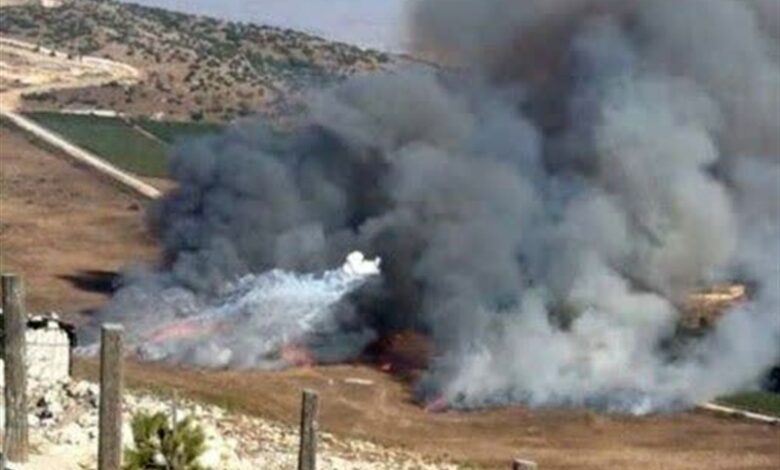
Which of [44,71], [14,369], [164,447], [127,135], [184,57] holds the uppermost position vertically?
[184,57]

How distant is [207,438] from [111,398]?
8.02 ft

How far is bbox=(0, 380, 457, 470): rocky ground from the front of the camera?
2161 centimetres

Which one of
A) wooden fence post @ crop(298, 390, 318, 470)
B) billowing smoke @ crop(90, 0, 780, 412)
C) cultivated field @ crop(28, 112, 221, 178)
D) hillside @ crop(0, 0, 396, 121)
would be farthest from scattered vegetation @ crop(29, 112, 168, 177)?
wooden fence post @ crop(298, 390, 318, 470)

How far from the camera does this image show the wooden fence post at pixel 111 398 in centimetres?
1697

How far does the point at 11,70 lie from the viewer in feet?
329

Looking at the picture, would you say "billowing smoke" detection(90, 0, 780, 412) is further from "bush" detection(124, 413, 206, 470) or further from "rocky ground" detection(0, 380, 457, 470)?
"bush" detection(124, 413, 206, 470)

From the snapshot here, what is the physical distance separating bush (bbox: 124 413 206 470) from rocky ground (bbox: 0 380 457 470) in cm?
42

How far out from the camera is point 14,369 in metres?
18.3

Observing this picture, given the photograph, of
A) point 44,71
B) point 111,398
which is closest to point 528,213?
point 111,398

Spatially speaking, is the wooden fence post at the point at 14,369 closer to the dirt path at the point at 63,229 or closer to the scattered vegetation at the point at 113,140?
the dirt path at the point at 63,229

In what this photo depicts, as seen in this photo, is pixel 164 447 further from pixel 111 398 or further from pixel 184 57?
pixel 184 57

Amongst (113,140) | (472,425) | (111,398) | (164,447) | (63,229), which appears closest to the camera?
(111,398)

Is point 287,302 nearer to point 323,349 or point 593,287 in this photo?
point 323,349

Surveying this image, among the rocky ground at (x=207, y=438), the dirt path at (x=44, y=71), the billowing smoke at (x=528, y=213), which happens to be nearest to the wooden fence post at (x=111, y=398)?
the rocky ground at (x=207, y=438)
